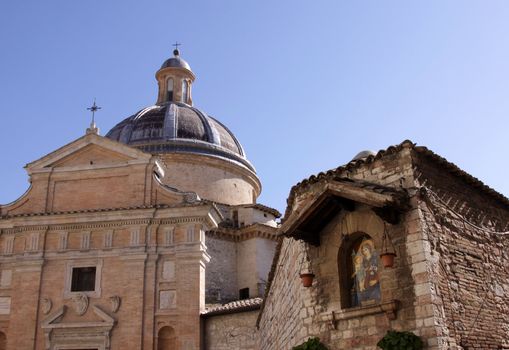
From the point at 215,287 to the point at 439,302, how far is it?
19.4m

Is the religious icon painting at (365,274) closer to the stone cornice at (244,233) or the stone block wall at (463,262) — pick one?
the stone block wall at (463,262)

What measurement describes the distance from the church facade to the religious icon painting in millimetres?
28

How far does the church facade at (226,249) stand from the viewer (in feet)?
32.2

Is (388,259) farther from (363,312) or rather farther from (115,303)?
(115,303)

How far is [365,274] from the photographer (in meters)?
10.4

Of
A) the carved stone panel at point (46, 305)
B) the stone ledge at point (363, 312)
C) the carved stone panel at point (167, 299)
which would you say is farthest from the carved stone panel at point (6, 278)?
the stone ledge at point (363, 312)

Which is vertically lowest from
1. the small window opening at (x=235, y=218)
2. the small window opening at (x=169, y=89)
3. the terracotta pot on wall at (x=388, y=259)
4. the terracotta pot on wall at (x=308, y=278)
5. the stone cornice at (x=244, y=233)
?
the terracotta pot on wall at (x=388, y=259)

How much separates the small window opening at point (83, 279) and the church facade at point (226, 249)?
4 cm

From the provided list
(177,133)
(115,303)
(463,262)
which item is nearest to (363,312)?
(463,262)

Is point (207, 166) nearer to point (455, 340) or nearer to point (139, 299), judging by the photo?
point (139, 299)

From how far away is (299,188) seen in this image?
12.1m

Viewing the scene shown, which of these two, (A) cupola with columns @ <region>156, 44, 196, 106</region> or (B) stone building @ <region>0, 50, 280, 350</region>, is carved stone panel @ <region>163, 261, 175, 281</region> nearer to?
(B) stone building @ <region>0, 50, 280, 350</region>

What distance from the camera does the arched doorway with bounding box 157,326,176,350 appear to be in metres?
20.8

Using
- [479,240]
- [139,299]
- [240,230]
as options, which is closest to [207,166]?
[240,230]
